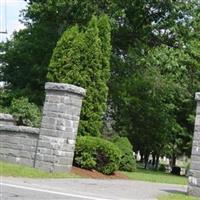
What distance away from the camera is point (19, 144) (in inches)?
710

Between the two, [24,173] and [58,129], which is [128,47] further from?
[24,173]

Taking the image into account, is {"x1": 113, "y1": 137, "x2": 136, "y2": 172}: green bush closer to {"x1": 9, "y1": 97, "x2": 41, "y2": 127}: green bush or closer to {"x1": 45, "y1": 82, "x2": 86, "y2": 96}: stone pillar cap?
{"x1": 9, "y1": 97, "x2": 41, "y2": 127}: green bush

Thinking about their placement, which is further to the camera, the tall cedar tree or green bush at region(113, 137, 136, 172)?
green bush at region(113, 137, 136, 172)

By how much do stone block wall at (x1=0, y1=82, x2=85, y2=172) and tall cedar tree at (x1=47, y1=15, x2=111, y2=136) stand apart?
403 cm

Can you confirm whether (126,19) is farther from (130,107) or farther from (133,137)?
(133,137)

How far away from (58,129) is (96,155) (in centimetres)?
263

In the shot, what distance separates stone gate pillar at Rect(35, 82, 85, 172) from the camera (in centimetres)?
1717

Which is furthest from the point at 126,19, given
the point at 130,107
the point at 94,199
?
the point at 94,199

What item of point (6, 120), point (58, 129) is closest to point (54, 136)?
point (58, 129)

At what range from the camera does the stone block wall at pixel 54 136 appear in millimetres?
17203

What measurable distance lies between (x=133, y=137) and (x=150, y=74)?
12.9 m

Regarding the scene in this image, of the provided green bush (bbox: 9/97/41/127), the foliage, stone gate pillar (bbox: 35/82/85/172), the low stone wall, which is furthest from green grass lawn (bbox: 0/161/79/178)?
the foliage

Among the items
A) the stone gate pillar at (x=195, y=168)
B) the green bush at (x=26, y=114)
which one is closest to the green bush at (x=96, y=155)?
the stone gate pillar at (x=195, y=168)

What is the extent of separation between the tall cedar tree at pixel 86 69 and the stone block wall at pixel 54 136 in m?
4.03
